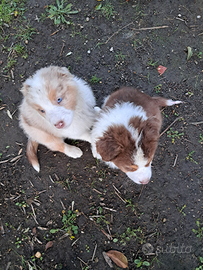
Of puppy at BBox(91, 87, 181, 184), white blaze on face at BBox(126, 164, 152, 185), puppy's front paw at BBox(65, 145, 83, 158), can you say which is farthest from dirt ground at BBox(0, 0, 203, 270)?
puppy at BBox(91, 87, 181, 184)

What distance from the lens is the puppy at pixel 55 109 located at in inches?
91.6

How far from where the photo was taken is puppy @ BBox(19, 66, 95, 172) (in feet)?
7.63

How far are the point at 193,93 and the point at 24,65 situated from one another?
336cm

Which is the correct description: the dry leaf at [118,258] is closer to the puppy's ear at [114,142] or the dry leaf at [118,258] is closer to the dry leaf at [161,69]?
the puppy's ear at [114,142]

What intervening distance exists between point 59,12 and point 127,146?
3293 millimetres

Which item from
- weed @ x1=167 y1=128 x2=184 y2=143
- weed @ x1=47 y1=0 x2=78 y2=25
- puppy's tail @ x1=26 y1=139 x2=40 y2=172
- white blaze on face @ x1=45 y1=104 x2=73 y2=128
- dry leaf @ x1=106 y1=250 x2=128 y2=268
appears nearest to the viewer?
white blaze on face @ x1=45 y1=104 x2=73 y2=128

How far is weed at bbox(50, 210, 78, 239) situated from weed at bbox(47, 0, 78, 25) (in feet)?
12.0

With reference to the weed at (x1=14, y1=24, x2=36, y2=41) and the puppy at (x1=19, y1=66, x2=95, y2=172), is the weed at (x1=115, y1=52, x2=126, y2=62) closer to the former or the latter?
the puppy at (x1=19, y1=66, x2=95, y2=172)

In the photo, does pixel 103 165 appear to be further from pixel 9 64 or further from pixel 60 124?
pixel 9 64

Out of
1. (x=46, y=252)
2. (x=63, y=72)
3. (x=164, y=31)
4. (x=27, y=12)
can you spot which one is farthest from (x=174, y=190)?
(x=27, y=12)

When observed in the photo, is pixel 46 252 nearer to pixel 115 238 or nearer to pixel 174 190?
pixel 115 238

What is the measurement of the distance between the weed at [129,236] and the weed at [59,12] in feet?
13.4

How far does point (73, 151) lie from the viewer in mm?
3379

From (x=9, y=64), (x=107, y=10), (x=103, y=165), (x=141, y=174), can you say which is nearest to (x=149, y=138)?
(x=141, y=174)
